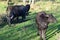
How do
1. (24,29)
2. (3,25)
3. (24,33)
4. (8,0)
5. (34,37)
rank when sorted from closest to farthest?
(34,37), (24,33), (24,29), (3,25), (8,0)

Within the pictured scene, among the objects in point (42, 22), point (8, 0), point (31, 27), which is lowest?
point (8, 0)

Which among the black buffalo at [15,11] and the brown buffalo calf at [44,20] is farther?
the black buffalo at [15,11]

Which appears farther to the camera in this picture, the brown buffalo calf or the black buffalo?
the black buffalo

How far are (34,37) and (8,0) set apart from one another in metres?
22.9

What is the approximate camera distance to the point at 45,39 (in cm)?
1206

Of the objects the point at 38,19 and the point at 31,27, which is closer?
the point at 38,19

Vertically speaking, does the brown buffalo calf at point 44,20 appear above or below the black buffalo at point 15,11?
above

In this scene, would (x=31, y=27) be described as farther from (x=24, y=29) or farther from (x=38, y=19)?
(x=38, y=19)

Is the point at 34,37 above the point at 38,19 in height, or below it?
below

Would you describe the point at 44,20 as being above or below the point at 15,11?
above

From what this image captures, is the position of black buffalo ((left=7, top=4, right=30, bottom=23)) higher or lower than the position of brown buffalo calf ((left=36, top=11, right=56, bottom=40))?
lower

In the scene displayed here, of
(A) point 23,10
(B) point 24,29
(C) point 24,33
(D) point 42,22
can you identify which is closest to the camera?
(D) point 42,22

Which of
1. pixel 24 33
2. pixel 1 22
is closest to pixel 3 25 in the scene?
pixel 1 22

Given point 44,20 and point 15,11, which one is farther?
point 15,11
